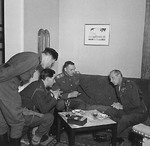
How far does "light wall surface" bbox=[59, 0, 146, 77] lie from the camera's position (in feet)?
15.9

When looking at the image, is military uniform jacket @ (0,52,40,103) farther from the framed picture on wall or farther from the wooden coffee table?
the framed picture on wall

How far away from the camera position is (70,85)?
→ 458 cm

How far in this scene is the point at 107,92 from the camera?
4609 millimetres

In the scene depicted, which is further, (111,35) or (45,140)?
(111,35)

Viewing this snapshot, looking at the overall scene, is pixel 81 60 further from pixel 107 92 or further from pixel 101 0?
pixel 101 0

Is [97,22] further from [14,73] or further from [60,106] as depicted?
[14,73]

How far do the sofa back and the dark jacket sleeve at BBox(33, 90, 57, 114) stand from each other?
1.38 meters

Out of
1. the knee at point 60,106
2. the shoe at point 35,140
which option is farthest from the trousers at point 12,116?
the knee at point 60,106

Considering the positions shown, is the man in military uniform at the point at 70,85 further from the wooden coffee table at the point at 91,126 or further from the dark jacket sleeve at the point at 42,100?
the wooden coffee table at the point at 91,126

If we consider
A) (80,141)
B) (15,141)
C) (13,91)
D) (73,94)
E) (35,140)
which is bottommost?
(80,141)

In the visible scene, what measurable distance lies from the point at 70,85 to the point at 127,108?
1.25 m

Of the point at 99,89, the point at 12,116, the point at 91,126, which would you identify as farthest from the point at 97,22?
the point at 12,116

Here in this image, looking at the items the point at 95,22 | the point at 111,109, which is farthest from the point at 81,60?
the point at 111,109

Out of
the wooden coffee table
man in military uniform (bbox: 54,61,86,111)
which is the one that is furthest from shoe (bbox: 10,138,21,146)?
man in military uniform (bbox: 54,61,86,111)
